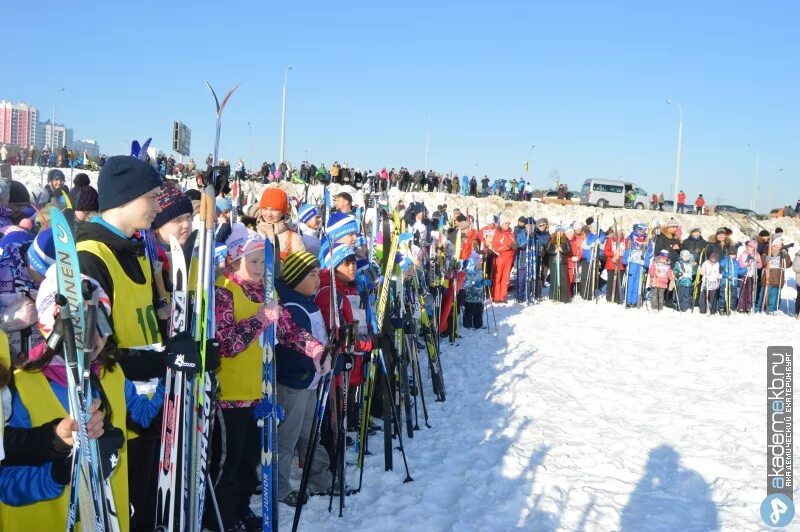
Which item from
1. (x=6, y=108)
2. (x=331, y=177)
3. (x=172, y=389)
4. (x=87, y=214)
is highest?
(x=6, y=108)

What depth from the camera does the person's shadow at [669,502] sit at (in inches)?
166

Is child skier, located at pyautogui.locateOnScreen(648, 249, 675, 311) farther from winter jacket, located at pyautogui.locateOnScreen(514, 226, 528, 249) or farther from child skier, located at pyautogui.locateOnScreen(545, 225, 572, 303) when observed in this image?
winter jacket, located at pyautogui.locateOnScreen(514, 226, 528, 249)

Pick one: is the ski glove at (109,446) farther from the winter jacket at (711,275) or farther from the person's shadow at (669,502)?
the winter jacket at (711,275)

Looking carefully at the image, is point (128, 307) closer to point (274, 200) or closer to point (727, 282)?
point (274, 200)

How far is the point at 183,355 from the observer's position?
2.45 m

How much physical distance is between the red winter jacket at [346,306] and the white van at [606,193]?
34.7m

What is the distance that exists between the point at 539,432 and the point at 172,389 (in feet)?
13.7

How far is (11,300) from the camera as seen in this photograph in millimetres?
2258

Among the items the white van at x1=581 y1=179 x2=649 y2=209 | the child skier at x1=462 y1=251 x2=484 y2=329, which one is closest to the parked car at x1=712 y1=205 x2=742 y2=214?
the white van at x1=581 y1=179 x2=649 y2=209

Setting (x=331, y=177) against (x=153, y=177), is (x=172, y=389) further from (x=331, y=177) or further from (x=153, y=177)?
(x=331, y=177)

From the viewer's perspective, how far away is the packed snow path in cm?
429

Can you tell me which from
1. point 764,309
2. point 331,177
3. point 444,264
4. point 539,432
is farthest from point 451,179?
point 539,432

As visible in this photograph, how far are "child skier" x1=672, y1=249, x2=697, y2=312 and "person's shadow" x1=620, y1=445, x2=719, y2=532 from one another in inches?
391

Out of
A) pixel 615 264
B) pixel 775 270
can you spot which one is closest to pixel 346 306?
pixel 615 264
